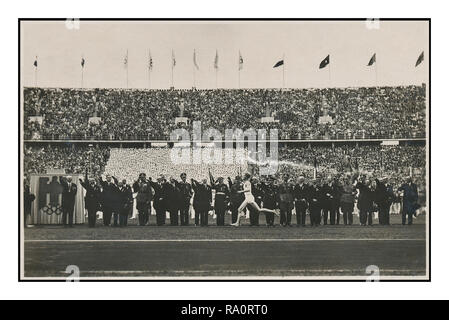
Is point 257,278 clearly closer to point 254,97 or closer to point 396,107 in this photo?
point 396,107

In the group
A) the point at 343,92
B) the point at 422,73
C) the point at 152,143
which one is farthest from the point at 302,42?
the point at 152,143

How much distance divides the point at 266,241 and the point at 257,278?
2699 millimetres

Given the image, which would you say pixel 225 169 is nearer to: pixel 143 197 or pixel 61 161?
pixel 143 197

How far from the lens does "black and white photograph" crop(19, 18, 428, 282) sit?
12.4 metres

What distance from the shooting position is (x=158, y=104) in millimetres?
23547

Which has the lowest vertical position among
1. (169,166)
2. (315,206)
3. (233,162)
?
(315,206)

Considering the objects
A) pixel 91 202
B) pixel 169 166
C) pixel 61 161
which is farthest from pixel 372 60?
pixel 61 161

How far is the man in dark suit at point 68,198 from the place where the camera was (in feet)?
53.5

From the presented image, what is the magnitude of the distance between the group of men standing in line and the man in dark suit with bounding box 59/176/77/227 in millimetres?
371

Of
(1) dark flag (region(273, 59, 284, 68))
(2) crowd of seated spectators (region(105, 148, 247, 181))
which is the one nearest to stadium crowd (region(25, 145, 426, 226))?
(2) crowd of seated spectators (region(105, 148, 247, 181))

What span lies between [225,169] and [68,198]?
5.04 m

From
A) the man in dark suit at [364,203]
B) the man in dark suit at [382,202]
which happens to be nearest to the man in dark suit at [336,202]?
the man in dark suit at [364,203]

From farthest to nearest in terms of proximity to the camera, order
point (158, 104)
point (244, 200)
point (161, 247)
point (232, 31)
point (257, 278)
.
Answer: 1. point (158, 104)
2. point (244, 200)
3. point (232, 31)
4. point (161, 247)
5. point (257, 278)

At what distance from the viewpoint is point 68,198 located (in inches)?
645
